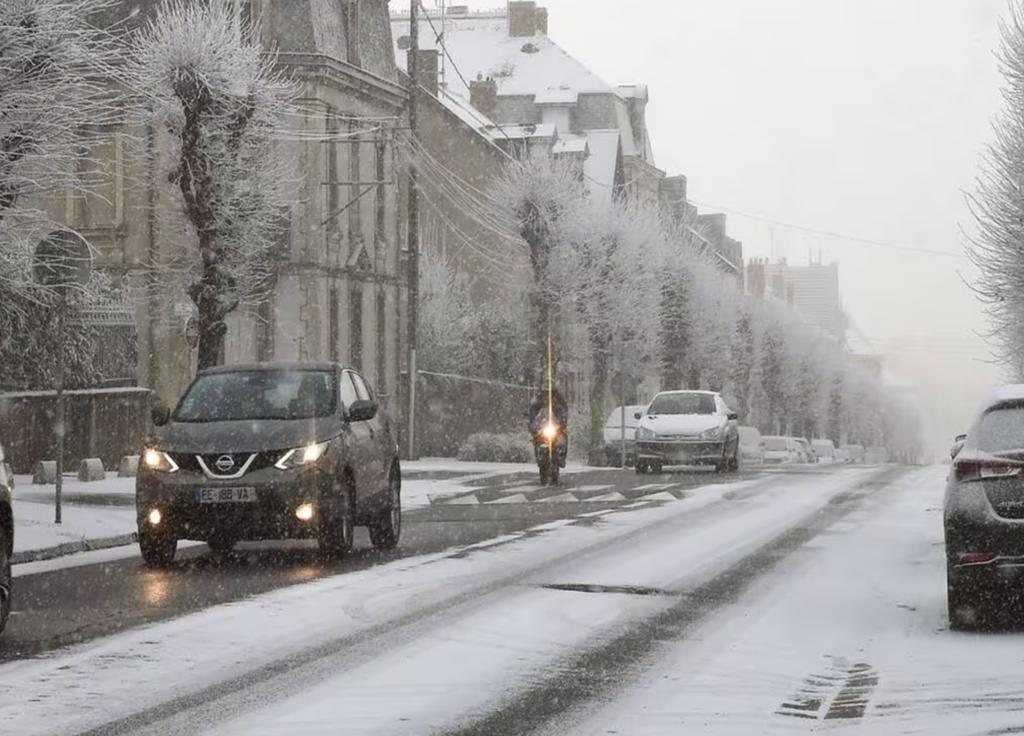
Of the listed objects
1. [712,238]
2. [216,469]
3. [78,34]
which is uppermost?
[712,238]

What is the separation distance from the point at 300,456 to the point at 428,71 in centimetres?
5437

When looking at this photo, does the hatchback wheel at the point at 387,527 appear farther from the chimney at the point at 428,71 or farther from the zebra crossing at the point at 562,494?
the chimney at the point at 428,71

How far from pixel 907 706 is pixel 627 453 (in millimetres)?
39305

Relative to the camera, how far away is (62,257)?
19.0 m

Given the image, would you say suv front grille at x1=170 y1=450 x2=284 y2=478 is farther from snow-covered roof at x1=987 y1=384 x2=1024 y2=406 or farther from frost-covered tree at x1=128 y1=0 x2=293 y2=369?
frost-covered tree at x1=128 y1=0 x2=293 y2=369

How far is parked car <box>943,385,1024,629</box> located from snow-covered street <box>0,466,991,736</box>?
11.9 inches

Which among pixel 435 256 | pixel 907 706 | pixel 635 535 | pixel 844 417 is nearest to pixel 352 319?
pixel 435 256

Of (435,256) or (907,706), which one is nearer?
(907,706)

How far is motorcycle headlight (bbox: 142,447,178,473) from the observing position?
15.4 meters

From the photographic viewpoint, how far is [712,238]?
11494cm

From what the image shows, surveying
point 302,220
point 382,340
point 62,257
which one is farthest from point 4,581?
point 382,340

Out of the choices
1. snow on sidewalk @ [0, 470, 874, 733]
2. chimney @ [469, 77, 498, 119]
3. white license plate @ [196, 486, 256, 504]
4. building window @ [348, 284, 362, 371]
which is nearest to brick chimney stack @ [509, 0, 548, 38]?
chimney @ [469, 77, 498, 119]

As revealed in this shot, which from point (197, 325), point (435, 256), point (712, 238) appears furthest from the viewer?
point (712, 238)

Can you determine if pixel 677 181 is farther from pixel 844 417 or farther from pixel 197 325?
pixel 197 325
